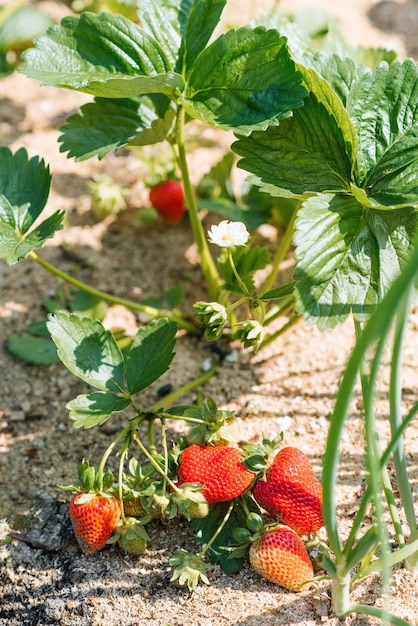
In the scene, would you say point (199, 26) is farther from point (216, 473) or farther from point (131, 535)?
point (131, 535)

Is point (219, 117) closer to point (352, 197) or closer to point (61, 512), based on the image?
point (352, 197)

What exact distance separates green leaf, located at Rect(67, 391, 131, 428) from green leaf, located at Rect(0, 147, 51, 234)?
1.24ft

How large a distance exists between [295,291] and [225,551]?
46 centimetres

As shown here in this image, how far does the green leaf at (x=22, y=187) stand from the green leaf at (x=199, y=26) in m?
0.36

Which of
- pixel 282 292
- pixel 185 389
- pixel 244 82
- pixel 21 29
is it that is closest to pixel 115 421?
pixel 185 389

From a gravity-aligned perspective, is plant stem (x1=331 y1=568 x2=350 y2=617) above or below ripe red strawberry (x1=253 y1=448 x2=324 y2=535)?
below

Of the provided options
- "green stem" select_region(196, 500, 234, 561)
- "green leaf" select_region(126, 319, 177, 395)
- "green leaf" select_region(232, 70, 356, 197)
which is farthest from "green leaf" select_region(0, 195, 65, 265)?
"green stem" select_region(196, 500, 234, 561)

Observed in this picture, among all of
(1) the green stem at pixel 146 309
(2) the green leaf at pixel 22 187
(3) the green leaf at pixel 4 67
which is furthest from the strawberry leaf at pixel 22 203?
(3) the green leaf at pixel 4 67

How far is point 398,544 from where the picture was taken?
1284 mm

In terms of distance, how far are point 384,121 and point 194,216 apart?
16.8 inches

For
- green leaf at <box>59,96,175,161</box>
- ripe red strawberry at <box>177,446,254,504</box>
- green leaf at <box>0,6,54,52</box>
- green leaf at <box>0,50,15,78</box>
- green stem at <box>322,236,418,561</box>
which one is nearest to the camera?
green stem at <box>322,236,418,561</box>

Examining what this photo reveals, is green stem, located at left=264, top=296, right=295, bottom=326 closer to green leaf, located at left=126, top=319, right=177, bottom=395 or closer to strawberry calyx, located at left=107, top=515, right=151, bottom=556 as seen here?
green leaf, located at left=126, top=319, right=177, bottom=395

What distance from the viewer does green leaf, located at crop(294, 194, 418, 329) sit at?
1.23 metres

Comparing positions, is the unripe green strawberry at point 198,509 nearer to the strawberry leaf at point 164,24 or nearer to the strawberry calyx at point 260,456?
the strawberry calyx at point 260,456
